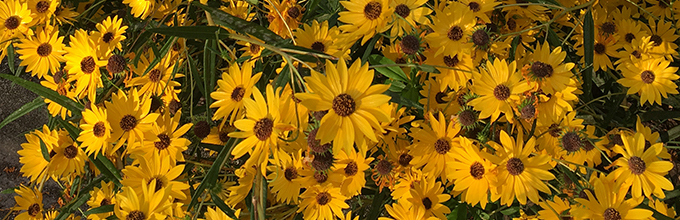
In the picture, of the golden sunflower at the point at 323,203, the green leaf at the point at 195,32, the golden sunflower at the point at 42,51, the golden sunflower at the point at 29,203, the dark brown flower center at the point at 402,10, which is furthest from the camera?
the golden sunflower at the point at 29,203

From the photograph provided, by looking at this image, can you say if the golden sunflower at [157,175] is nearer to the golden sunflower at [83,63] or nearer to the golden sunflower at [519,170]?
the golden sunflower at [83,63]

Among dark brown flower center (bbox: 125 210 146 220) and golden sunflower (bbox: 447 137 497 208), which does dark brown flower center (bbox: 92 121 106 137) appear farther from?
golden sunflower (bbox: 447 137 497 208)

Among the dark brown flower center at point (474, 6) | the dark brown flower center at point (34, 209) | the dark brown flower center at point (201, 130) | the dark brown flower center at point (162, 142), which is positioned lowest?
the dark brown flower center at point (34, 209)

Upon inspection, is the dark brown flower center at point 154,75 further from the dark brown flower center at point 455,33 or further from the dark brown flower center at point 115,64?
the dark brown flower center at point 455,33

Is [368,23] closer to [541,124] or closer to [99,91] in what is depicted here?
[541,124]

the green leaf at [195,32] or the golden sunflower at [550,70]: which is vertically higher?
the golden sunflower at [550,70]

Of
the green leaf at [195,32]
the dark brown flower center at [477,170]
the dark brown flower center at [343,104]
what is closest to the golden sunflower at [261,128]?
the dark brown flower center at [343,104]

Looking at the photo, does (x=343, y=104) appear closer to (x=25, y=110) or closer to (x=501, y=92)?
(x=501, y=92)

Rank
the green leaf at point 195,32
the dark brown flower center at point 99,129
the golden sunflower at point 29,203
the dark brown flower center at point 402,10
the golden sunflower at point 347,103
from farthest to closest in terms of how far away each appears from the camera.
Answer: the golden sunflower at point 29,203
the dark brown flower center at point 99,129
the dark brown flower center at point 402,10
the green leaf at point 195,32
the golden sunflower at point 347,103

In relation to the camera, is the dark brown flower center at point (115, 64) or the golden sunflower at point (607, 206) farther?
the dark brown flower center at point (115, 64)
